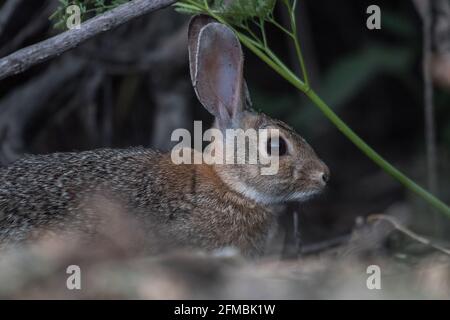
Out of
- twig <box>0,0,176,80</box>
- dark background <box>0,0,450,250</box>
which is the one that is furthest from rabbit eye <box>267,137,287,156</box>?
twig <box>0,0,176,80</box>

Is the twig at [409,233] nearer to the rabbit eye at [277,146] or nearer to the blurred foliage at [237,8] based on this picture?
the rabbit eye at [277,146]

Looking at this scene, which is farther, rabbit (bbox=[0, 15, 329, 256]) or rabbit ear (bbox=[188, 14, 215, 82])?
rabbit ear (bbox=[188, 14, 215, 82])

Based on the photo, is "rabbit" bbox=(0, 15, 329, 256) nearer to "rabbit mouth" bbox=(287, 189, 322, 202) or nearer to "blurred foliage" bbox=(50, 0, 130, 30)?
"rabbit mouth" bbox=(287, 189, 322, 202)

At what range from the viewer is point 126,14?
411 centimetres

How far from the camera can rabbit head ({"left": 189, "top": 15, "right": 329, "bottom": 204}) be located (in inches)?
188

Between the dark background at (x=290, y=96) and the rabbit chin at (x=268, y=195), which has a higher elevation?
the dark background at (x=290, y=96)

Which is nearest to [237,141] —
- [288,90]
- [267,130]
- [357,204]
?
[267,130]

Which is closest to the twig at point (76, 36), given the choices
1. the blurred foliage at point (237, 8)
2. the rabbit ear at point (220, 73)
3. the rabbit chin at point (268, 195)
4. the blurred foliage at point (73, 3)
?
the blurred foliage at point (73, 3)

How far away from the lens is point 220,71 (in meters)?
4.86

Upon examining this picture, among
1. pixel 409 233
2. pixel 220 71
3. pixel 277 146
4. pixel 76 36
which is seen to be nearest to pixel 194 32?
pixel 220 71

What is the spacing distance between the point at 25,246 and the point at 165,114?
2560 millimetres

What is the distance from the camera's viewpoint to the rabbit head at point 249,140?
4770 mm

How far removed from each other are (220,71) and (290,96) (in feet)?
9.31

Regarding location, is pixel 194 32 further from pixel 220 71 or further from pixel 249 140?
pixel 249 140
